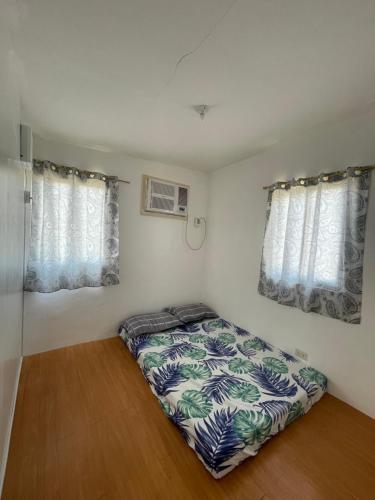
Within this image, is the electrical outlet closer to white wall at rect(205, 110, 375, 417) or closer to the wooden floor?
white wall at rect(205, 110, 375, 417)

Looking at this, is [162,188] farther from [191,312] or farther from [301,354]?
[301,354]

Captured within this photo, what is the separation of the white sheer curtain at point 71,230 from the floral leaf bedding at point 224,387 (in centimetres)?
94

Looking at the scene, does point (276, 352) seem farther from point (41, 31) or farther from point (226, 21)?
point (41, 31)

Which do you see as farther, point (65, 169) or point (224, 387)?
point (65, 169)

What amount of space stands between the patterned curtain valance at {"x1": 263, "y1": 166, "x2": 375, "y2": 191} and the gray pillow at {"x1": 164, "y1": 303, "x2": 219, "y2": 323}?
5.92 ft

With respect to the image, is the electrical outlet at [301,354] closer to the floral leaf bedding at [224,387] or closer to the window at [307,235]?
the floral leaf bedding at [224,387]

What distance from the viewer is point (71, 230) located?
225cm

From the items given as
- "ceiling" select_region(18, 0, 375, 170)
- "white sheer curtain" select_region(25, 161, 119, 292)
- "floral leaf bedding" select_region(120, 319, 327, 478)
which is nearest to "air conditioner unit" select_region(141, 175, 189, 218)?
"white sheer curtain" select_region(25, 161, 119, 292)

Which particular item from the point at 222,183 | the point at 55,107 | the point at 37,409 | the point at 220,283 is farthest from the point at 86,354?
the point at 222,183

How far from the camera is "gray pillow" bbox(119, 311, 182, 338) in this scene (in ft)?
7.91

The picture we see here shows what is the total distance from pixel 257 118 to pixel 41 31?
59.4 inches

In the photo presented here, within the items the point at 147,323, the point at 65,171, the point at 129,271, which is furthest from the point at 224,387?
the point at 65,171

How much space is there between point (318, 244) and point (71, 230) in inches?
96.3

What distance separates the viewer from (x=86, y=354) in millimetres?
2270
